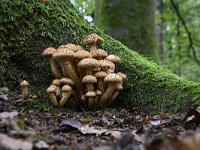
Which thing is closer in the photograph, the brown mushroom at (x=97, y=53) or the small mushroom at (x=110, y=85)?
the small mushroom at (x=110, y=85)

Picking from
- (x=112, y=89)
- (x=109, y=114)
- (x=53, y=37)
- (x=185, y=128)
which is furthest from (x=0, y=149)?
(x=53, y=37)

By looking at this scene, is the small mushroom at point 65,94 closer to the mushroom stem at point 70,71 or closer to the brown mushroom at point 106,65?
the mushroom stem at point 70,71

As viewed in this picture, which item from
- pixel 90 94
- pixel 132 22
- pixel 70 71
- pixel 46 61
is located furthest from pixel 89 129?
pixel 132 22

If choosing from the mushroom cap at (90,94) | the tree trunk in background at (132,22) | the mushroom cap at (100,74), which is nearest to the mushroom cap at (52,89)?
the mushroom cap at (90,94)

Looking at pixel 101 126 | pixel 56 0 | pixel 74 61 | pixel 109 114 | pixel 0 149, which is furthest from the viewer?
pixel 56 0

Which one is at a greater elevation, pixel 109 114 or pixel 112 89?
pixel 112 89

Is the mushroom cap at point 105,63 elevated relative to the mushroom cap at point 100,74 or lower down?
elevated

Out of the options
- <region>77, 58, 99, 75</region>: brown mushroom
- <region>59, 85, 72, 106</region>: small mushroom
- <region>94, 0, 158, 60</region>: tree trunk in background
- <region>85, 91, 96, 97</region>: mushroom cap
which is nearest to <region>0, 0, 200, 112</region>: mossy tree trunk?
<region>59, 85, 72, 106</region>: small mushroom

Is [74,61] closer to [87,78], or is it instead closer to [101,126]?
[87,78]
